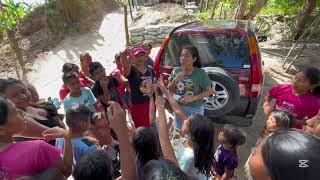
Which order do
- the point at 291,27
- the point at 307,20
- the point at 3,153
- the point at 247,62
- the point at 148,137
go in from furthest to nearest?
1. the point at 291,27
2. the point at 307,20
3. the point at 247,62
4. the point at 148,137
5. the point at 3,153

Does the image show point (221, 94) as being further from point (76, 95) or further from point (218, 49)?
point (76, 95)

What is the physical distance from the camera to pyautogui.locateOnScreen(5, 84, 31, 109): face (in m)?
2.71

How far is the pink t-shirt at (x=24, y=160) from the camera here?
6.07 feet

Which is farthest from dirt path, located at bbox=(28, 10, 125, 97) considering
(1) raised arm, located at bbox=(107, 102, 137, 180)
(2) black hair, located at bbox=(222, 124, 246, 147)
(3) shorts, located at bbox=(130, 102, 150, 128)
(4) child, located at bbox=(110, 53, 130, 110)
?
(1) raised arm, located at bbox=(107, 102, 137, 180)

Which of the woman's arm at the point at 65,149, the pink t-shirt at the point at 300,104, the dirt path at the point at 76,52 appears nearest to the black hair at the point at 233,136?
the pink t-shirt at the point at 300,104

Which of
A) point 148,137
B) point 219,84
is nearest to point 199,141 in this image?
point 148,137

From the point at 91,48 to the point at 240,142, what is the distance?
29.7ft

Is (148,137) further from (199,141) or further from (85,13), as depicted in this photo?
(85,13)

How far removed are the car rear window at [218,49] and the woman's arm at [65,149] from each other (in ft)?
8.56

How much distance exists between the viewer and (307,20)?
390 inches

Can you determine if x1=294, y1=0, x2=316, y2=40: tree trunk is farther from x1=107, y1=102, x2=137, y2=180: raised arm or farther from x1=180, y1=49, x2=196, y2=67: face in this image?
x1=107, y1=102, x2=137, y2=180: raised arm

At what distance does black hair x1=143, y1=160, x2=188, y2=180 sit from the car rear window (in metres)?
2.85

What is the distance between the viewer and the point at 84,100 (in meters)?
3.33

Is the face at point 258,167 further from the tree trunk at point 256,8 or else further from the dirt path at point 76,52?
the tree trunk at point 256,8
